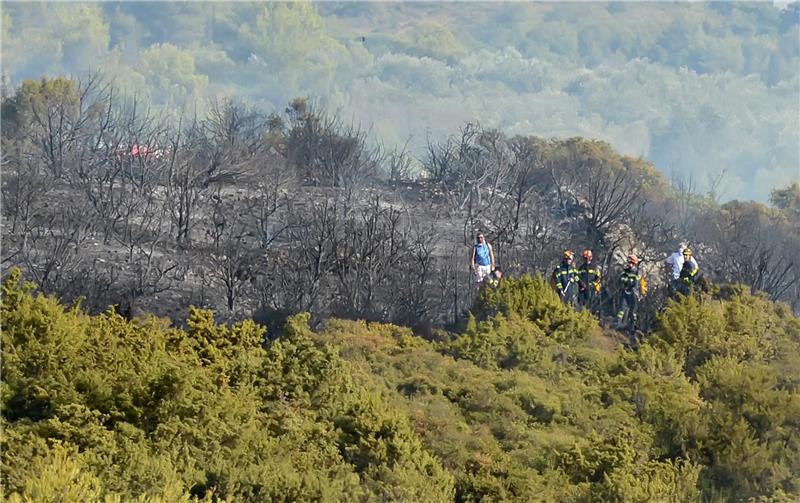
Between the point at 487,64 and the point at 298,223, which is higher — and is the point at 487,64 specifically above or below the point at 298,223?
below

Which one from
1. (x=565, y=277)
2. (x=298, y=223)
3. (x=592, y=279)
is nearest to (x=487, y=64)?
(x=298, y=223)

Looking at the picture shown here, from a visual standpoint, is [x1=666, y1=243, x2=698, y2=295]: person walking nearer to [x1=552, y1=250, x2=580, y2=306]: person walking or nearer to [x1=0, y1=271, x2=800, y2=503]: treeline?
[x1=552, y1=250, x2=580, y2=306]: person walking

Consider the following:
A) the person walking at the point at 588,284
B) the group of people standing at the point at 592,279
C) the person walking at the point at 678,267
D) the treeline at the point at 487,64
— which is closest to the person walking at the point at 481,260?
the group of people standing at the point at 592,279

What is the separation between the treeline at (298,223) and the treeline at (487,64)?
39938 mm

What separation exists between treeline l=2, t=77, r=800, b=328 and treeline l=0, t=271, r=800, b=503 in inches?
160

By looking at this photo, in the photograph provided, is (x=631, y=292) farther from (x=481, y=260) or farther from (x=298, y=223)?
(x=298, y=223)

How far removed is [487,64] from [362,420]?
9781 cm

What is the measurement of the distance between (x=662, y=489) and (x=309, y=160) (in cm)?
2308

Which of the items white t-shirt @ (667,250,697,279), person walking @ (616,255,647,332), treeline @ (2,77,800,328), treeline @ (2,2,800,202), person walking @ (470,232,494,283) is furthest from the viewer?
treeline @ (2,2,800,202)

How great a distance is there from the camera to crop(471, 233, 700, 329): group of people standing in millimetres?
17812

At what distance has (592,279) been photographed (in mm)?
18578

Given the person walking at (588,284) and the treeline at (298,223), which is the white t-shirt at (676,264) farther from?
the person walking at (588,284)

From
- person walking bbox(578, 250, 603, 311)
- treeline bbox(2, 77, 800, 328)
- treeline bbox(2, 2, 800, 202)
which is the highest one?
person walking bbox(578, 250, 603, 311)

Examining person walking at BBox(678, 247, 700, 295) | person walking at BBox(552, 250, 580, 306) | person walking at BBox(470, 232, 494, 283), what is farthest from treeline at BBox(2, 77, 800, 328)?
person walking at BBox(552, 250, 580, 306)
